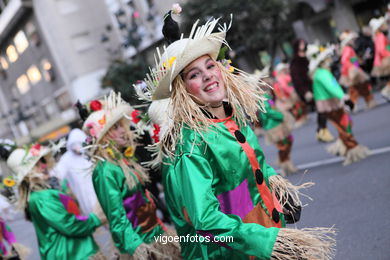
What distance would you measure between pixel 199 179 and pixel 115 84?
84.6ft

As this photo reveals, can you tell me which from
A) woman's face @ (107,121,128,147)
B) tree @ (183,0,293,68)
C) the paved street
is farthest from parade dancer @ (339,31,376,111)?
woman's face @ (107,121,128,147)

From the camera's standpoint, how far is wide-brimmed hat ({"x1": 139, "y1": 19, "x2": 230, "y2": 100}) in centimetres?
233

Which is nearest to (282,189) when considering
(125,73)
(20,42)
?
(125,73)

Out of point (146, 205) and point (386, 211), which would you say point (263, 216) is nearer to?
point (146, 205)

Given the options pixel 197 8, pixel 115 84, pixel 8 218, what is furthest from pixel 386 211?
pixel 115 84

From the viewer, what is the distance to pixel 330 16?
21.0 meters

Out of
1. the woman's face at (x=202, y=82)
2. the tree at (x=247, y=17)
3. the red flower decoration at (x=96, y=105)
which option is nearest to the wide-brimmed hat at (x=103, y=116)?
the red flower decoration at (x=96, y=105)

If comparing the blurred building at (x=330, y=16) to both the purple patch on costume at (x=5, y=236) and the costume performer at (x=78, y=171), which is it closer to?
the costume performer at (x=78, y=171)

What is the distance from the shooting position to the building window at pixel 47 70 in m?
37.0

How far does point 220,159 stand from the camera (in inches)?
89.7

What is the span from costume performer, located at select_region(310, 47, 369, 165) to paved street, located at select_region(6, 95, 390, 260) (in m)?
0.21

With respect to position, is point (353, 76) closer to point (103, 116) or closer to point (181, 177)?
point (103, 116)

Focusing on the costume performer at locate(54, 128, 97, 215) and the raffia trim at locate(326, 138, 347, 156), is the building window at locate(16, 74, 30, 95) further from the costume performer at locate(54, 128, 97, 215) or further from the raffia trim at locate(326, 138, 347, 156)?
the raffia trim at locate(326, 138, 347, 156)

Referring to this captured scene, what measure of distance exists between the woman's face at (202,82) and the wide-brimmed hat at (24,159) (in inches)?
104
